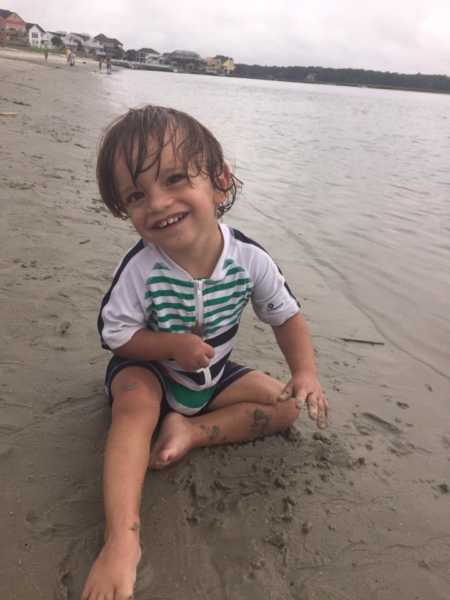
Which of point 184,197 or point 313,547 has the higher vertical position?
point 184,197

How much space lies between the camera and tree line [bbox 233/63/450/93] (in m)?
98.2

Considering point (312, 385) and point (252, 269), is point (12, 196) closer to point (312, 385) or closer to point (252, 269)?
point (252, 269)

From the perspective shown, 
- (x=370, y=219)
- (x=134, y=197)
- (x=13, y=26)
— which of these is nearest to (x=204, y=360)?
(x=134, y=197)

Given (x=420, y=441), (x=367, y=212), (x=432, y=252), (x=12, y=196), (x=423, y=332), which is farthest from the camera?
(x=367, y=212)

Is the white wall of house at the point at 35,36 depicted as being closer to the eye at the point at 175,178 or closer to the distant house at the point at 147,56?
the distant house at the point at 147,56

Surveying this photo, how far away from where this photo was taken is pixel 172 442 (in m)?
1.72

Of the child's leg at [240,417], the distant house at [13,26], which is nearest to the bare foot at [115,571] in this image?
the child's leg at [240,417]

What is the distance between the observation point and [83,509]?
1.55 metres

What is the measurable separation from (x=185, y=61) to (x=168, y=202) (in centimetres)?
12287

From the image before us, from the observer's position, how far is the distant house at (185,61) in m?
112

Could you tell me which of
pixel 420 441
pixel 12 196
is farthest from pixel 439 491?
pixel 12 196

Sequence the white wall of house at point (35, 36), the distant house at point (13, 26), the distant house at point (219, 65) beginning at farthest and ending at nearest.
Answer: the distant house at point (219, 65) < the white wall of house at point (35, 36) < the distant house at point (13, 26)

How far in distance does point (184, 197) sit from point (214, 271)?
300 mm

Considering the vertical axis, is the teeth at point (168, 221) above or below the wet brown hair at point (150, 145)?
below
